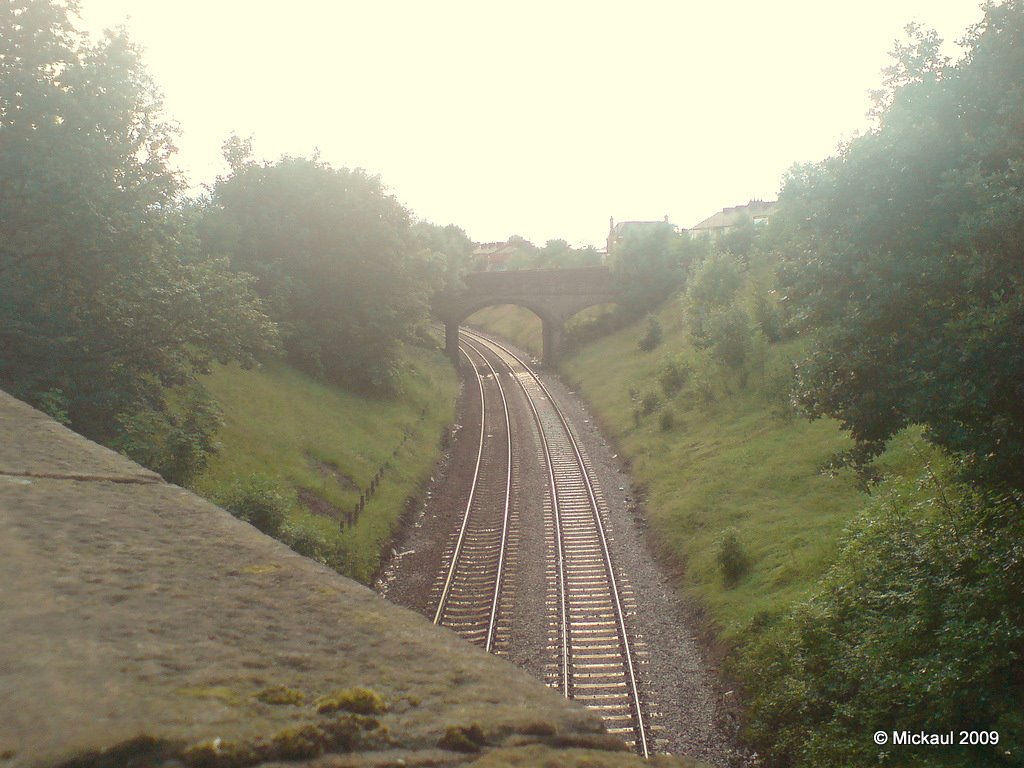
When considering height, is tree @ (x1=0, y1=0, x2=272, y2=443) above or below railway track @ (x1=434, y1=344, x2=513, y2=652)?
above

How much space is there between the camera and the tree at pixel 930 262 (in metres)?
8.89

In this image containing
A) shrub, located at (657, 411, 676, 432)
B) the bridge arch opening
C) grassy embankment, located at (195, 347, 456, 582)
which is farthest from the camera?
the bridge arch opening

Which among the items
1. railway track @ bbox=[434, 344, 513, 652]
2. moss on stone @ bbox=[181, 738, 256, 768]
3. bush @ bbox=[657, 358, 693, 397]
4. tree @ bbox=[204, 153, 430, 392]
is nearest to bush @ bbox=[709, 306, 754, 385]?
bush @ bbox=[657, 358, 693, 397]

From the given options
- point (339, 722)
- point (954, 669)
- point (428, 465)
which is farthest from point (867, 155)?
point (428, 465)

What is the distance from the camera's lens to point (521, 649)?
14492mm

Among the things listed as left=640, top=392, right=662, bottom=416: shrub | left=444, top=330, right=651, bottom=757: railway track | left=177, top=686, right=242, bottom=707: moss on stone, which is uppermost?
left=177, top=686, right=242, bottom=707: moss on stone

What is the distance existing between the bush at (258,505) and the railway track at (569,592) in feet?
13.1

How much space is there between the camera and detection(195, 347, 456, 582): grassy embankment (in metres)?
20.4

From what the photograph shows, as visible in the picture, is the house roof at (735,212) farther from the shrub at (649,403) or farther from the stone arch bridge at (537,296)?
the shrub at (649,403)

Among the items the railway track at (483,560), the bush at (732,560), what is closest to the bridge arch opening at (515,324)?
the railway track at (483,560)

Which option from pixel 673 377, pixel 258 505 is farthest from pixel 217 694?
pixel 673 377

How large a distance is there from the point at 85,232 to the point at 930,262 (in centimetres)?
1387

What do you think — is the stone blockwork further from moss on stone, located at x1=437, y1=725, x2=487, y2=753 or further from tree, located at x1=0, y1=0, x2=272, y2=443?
tree, located at x1=0, y1=0, x2=272, y2=443

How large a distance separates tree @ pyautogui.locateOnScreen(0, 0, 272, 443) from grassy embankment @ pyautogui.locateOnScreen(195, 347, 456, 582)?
4028mm
